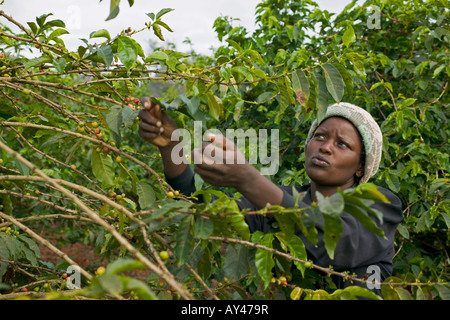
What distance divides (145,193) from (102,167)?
0.22 meters

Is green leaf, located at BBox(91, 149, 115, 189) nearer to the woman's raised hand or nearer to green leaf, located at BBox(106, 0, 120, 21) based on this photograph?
the woman's raised hand

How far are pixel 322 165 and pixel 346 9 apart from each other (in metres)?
2.36

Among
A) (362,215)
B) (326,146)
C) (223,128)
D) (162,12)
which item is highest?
(162,12)

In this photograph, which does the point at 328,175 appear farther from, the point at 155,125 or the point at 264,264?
the point at 155,125

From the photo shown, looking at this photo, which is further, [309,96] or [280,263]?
[309,96]

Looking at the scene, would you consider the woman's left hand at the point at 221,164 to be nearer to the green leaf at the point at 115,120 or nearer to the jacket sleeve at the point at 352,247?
the jacket sleeve at the point at 352,247

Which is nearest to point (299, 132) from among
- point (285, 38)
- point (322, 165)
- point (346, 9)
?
point (285, 38)

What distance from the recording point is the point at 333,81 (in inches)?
61.8

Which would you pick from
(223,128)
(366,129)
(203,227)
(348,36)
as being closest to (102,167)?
(203,227)

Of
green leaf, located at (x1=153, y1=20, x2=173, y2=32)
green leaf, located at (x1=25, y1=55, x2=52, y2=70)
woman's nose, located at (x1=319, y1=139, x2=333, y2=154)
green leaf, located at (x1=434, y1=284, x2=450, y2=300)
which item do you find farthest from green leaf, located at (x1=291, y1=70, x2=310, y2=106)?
green leaf, located at (x1=25, y1=55, x2=52, y2=70)

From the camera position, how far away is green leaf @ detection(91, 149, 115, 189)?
1.50 m

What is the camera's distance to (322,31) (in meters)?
3.71
